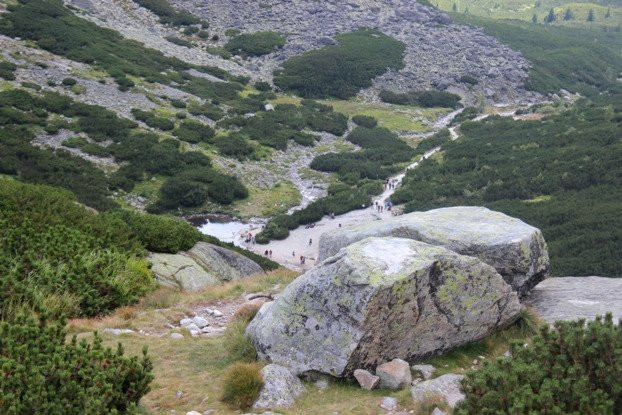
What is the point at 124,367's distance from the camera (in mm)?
6566

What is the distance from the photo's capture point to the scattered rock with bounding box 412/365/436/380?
891cm

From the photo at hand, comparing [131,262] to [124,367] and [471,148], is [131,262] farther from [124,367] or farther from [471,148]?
[471,148]

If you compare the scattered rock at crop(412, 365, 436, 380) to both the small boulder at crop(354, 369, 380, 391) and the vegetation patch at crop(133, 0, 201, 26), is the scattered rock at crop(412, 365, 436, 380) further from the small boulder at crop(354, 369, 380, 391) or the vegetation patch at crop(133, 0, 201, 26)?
the vegetation patch at crop(133, 0, 201, 26)

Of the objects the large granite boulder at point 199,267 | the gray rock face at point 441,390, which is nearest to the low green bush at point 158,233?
the large granite boulder at point 199,267

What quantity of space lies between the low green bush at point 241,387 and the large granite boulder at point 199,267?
8.30m

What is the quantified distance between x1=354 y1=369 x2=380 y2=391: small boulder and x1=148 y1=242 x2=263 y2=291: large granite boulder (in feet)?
28.1

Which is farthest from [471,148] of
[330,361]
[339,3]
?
[330,361]

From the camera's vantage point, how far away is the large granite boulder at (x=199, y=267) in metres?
16.5

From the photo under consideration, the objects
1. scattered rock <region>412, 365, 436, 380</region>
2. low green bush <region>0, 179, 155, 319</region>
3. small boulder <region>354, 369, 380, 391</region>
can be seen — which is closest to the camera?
small boulder <region>354, 369, 380, 391</region>

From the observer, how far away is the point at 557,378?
587 cm

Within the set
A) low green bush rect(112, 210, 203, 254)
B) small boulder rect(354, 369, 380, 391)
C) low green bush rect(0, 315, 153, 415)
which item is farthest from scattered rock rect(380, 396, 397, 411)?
low green bush rect(112, 210, 203, 254)

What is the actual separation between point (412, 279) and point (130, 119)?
Answer: 47.5 metres

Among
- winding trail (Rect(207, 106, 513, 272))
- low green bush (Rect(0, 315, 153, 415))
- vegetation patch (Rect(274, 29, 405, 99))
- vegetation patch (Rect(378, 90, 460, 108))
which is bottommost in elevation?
winding trail (Rect(207, 106, 513, 272))

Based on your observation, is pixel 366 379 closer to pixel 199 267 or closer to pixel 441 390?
pixel 441 390
